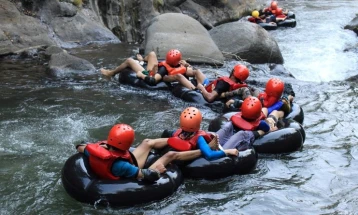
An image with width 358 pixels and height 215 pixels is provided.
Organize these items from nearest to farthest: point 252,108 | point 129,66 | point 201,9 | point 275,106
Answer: point 252,108 → point 275,106 → point 129,66 → point 201,9

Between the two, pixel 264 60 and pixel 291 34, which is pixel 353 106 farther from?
pixel 291 34

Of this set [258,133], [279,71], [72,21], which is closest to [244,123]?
[258,133]

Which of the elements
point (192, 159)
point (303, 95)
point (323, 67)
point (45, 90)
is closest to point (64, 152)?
point (192, 159)

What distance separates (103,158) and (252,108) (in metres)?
2.78

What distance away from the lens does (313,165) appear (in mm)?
7473

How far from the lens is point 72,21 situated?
50.9 feet

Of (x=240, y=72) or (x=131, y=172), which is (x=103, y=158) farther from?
(x=240, y=72)

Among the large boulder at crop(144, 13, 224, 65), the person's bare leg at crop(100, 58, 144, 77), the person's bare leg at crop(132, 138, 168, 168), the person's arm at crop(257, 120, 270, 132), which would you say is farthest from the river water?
the large boulder at crop(144, 13, 224, 65)

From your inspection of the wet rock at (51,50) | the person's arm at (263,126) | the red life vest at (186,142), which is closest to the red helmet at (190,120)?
the red life vest at (186,142)

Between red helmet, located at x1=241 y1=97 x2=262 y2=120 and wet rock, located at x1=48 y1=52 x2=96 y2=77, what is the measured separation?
18.7ft

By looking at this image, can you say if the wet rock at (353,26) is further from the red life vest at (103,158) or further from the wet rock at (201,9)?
the red life vest at (103,158)

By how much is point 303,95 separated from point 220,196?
588 cm

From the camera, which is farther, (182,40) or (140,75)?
(182,40)

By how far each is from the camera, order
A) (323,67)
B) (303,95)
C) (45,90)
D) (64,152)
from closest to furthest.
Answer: (64,152), (45,90), (303,95), (323,67)
